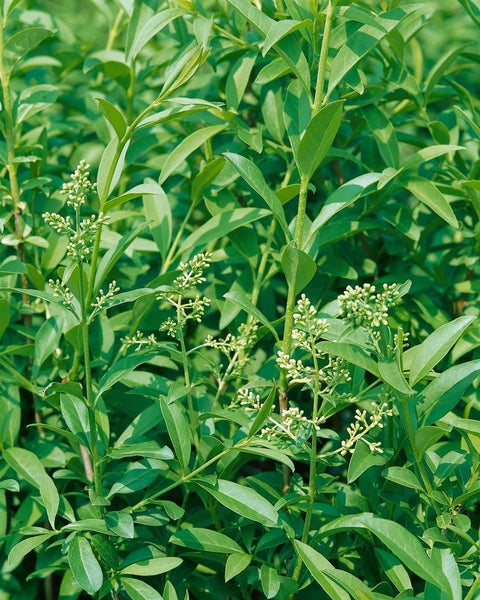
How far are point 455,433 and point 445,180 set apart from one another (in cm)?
45

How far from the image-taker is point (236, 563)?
1.11m

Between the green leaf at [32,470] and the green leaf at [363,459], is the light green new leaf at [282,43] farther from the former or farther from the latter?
the green leaf at [32,470]

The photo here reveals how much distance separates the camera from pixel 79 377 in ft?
4.28

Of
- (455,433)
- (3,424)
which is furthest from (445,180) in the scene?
(3,424)

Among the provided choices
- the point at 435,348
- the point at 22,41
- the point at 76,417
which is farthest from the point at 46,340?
the point at 435,348

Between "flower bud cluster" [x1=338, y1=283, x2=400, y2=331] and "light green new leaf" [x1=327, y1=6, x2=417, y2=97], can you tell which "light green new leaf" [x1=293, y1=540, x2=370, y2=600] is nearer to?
"flower bud cluster" [x1=338, y1=283, x2=400, y2=331]

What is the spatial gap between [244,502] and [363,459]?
161 mm

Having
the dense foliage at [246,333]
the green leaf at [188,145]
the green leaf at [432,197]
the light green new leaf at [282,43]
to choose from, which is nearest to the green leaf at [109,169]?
the dense foliage at [246,333]

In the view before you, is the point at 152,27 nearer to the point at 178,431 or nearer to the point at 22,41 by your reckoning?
the point at 22,41

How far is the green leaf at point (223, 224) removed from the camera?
4.25 ft

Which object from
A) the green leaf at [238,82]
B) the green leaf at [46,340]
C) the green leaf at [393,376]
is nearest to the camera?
the green leaf at [393,376]

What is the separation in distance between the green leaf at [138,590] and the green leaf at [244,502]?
0.47 ft

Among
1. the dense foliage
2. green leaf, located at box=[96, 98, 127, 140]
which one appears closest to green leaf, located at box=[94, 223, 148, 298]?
the dense foliage

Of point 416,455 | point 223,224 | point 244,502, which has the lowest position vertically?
point 244,502
